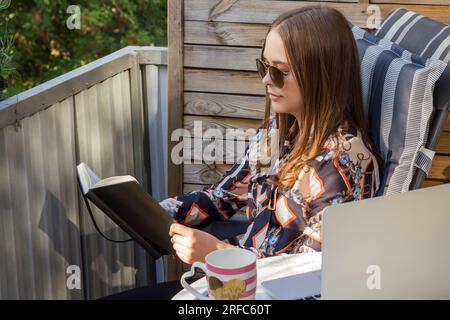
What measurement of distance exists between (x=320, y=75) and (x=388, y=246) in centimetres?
76

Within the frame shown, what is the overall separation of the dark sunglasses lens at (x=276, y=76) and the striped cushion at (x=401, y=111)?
31cm

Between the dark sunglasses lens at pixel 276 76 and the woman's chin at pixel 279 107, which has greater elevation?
the dark sunglasses lens at pixel 276 76

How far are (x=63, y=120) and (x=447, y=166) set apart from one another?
1485mm

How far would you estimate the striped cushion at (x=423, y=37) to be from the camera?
1.85 meters

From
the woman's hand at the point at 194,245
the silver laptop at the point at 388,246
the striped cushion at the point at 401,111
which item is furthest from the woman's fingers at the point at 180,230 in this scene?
the silver laptop at the point at 388,246

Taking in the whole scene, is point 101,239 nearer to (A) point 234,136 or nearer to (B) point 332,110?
(A) point 234,136

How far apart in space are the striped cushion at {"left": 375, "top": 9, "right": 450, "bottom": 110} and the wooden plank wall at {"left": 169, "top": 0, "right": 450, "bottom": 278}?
0.46 metres

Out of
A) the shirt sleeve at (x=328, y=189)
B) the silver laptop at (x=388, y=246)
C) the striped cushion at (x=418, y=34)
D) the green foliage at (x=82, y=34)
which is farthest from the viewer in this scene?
the green foliage at (x=82, y=34)

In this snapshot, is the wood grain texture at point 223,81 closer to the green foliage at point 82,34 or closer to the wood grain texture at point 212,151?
the wood grain texture at point 212,151

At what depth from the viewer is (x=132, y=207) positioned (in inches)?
74.9

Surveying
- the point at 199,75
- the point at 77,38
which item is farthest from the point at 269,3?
the point at 77,38

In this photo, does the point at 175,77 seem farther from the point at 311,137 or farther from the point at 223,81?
the point at 311,137

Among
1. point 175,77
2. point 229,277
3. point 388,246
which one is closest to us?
point 388,246

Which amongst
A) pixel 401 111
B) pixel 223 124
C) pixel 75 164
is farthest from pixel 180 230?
pixel 223 124
